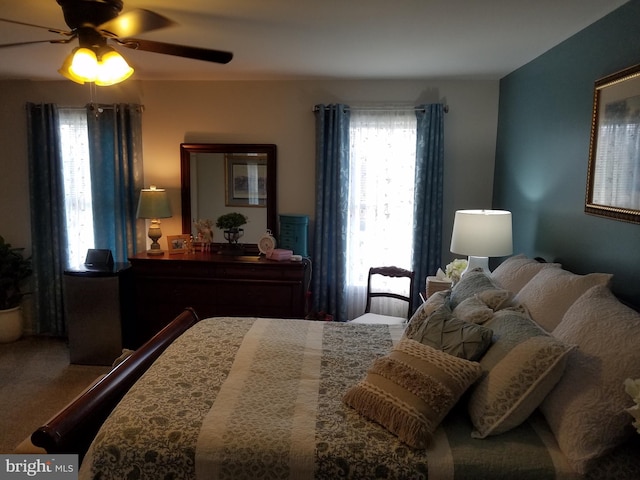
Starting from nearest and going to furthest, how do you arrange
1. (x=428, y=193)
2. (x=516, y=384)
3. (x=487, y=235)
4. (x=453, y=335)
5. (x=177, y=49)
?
1. (x=516, y=384)
2. (x=453, y=335)
3. (x=177, y=49)
4. (x=487, y=235)
5. (x=428, y=193)

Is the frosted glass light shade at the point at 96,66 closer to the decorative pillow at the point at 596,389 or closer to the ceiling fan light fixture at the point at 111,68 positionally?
the ceiling fan light fixture at the point at 111,68

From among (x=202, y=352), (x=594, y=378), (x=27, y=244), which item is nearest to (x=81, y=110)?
(x=27, y=244)

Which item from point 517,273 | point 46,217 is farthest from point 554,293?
point 46,217

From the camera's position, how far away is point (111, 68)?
2.05 metres

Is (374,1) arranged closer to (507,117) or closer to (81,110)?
(507,117)

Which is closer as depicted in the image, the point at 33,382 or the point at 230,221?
the point at 33,382

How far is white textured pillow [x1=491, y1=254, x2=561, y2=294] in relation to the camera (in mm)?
2388

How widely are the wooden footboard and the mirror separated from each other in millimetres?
2017

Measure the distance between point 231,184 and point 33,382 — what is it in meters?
2.20

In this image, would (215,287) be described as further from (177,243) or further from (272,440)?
(272,440)

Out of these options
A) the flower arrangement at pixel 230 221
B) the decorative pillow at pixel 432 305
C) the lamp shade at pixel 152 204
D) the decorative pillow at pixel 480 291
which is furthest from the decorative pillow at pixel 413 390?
the lamp shade at pixel 152 204

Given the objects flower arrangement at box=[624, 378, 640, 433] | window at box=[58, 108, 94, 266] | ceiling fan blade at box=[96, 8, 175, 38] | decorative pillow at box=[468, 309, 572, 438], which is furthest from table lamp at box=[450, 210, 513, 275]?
window at box=[58, 108, 94, 266]

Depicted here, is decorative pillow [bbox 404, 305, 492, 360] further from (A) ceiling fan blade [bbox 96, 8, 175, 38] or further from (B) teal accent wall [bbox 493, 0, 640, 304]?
(A) ceiling fan blade [bbox 96, 8, 175, 38]

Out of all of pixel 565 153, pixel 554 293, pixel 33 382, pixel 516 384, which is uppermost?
pixel 565 153
